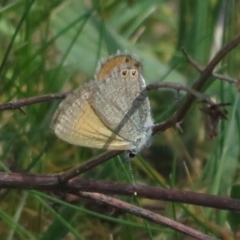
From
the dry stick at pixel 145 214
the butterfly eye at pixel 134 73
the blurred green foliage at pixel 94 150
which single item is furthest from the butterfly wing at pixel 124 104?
the blurred green foliage at pixel 94 150

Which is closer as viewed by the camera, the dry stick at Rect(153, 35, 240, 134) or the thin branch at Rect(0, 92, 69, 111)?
the dry stick at Rect(153, 35, 240, 134)

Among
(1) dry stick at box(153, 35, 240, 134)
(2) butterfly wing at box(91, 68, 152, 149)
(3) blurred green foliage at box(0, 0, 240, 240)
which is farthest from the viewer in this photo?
(3) blurred green foliage at box(0, 0, 240, 240)

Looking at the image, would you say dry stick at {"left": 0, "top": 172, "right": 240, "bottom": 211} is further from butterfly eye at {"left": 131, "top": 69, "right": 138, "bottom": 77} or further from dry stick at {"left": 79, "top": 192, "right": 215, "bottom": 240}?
butterfly eye at {"left": 131, "top": 69, "right": 138, "bottom": 77}

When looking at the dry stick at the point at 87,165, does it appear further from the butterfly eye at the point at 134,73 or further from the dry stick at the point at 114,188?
the butterfly eye at the point at 134,73

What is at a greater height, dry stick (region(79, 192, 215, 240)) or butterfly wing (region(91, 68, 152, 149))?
butterfly wing (region(91, 68, 152, 149))

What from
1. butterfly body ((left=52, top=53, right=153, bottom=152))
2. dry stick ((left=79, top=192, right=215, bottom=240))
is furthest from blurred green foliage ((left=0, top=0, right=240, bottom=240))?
butterfly body ((left=52, top=53, right=153, bottom=152))

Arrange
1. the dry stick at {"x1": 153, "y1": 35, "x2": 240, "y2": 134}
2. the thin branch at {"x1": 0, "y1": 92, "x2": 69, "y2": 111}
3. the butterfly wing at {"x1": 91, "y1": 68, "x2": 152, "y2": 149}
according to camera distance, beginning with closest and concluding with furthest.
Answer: the dry stick at {"x1": 153, "y1": 35, "x2": 240, "y2": 134}, the butterfly wing at {"x1": 91, "y1": 68, "x2": 152, "y2": 149}, the thin branch at {"x1": 0, "y1": 92, "x2": 69, "y2": 111}

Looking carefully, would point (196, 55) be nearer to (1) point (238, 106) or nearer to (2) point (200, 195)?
(1) point (238, 106)

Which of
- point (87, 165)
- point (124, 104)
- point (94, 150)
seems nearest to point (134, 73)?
point (124, 104)

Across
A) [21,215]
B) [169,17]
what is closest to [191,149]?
[21,215]
